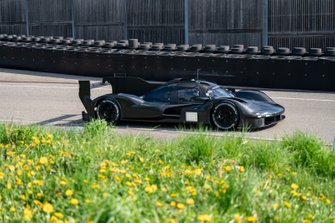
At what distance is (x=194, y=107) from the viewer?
43.3 feet

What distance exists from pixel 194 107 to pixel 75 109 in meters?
4.54

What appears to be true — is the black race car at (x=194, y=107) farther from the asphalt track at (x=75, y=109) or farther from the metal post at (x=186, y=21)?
the metal post at (x=186, y=21)

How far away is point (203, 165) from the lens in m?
8.27

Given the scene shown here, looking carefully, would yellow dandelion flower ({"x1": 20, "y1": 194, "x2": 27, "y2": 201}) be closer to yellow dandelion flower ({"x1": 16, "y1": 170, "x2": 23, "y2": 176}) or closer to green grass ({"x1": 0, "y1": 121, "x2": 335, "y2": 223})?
green grass ({"x1": 0, "y1": 121, "x2": 335, "y2": 223})

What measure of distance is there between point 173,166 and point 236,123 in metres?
5.02

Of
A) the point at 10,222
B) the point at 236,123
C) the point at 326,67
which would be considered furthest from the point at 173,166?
the point at 326,67

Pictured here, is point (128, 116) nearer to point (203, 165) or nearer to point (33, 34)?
point (203, 165)

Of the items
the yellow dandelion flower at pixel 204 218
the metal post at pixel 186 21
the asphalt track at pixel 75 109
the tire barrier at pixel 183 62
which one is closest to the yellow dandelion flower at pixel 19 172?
the yellow dandelion flower at pixel 204 218

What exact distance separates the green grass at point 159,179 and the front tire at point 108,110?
3.72 meters

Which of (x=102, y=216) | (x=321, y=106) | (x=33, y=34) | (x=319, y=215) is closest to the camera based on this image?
(x=102, y=216)

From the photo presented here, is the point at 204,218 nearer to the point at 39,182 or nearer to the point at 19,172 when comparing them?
the point at 39,182

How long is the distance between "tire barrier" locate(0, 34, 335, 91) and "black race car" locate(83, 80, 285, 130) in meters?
3.27

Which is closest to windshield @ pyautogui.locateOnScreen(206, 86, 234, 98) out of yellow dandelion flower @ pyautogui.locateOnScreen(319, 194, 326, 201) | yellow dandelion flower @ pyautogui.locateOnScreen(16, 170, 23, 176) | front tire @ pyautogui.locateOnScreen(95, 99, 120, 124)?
front tire @ pyautogui.locateOnScreen(95, 99, 120, 124)

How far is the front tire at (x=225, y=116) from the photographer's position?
1284cm
